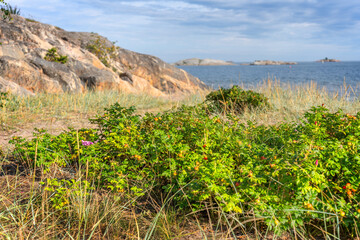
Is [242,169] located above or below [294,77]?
above

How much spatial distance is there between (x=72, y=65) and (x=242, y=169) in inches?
484

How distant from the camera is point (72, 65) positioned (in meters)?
13.4

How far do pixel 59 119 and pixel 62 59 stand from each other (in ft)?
23.0

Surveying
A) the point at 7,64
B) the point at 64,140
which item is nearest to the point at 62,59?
the point at 7,64

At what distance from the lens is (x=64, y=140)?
3658 millimetres

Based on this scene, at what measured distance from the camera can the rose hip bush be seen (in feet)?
7.61

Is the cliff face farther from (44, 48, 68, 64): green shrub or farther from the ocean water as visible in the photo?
the ocean water

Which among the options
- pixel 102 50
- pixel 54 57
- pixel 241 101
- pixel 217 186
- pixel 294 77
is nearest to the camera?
pixel 217 186

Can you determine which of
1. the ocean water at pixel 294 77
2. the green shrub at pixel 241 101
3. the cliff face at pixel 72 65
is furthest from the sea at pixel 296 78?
the cliff face at pixel 72 65

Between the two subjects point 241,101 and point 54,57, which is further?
point 54,57

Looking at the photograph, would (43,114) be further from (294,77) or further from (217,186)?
(294,77)

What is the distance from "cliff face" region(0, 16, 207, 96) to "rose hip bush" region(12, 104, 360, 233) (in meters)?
5.83

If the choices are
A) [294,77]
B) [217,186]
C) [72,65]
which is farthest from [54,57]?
[294,77]

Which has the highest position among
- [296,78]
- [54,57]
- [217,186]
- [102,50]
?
[102,50]
